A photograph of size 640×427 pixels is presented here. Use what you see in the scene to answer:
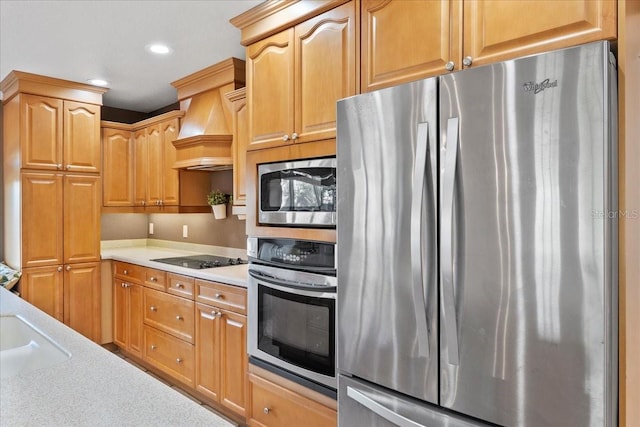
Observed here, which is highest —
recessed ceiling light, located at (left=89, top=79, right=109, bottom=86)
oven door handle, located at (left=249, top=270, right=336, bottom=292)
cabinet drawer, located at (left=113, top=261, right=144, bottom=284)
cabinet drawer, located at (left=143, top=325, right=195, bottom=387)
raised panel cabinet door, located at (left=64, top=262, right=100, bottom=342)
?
recessed ceiling light, located at (left=89, top=79, right=109, bottom=86)

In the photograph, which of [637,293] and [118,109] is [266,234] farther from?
[118,109]

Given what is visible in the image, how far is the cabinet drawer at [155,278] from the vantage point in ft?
10.8

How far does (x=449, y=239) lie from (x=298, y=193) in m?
0.90

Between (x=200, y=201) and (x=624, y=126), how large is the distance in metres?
3.40

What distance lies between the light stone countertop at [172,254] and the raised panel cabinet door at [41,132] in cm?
101

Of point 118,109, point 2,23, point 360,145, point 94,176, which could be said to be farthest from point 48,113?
point 360,145

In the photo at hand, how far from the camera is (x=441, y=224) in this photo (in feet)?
4.50

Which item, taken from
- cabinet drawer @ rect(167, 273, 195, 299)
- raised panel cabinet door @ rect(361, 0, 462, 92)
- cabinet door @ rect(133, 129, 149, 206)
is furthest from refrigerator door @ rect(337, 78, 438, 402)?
cabinet door @ rect(133, 129, 149, 206)

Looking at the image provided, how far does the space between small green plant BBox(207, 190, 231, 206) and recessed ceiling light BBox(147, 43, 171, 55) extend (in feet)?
4.07

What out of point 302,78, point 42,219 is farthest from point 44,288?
point 302,78

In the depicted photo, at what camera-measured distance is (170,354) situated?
324 centimetres

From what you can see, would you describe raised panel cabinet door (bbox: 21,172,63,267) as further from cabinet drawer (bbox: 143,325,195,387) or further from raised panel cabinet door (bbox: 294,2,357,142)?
raised panel cabinet door (bbox: 294,2,357,142)

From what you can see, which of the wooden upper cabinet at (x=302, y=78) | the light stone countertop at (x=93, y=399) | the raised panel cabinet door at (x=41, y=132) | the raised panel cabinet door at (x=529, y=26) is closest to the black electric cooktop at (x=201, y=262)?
the wooden upper cabinet at (x=302, y=78)

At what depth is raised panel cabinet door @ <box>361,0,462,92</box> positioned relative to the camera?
1516 millimetres
